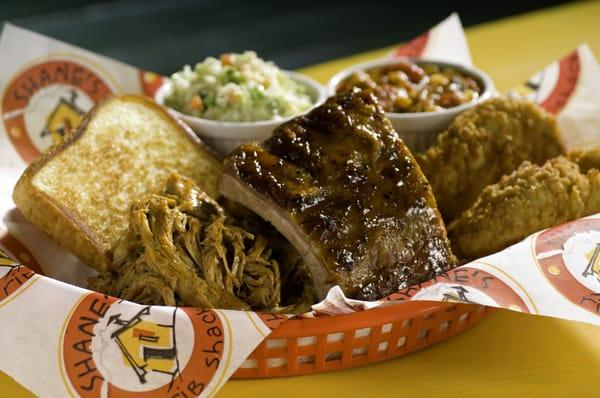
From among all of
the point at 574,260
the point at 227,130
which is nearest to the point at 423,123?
the point at 227,130

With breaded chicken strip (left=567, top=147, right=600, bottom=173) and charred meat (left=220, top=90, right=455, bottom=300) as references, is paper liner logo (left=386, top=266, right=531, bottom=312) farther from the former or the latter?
breaded chicken strip (left=567, top=147, right=600, bottom=173)

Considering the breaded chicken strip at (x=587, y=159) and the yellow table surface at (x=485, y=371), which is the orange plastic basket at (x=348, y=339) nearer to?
the yellow table surface at (x=485, y=371)

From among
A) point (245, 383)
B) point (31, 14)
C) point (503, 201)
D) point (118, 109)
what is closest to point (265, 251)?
point (245, 383)

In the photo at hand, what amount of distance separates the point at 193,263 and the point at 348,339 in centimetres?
52

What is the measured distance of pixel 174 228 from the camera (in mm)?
2305

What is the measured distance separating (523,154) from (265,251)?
3.81 feet

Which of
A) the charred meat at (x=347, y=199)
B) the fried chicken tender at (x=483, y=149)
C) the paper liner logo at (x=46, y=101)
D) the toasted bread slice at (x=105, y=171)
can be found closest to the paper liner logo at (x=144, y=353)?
the charred meat at (x=347, y=199)

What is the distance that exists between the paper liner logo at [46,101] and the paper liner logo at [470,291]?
186 cm

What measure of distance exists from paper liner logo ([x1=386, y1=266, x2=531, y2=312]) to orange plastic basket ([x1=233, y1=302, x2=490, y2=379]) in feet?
0.16

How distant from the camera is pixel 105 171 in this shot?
2.83 metres

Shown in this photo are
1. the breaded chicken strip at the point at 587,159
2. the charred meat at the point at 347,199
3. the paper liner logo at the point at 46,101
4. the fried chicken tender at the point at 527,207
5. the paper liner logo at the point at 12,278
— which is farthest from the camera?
the paper liner logo at the point at 46,101

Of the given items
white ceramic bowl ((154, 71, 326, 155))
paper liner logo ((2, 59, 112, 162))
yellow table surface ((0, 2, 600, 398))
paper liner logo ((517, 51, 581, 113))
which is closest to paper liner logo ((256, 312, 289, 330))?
yellow table surface ((0, 2, 600, 398))

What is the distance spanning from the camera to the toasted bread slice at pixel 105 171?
102 inches

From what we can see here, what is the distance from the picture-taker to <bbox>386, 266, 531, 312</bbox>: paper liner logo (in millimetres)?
2020
